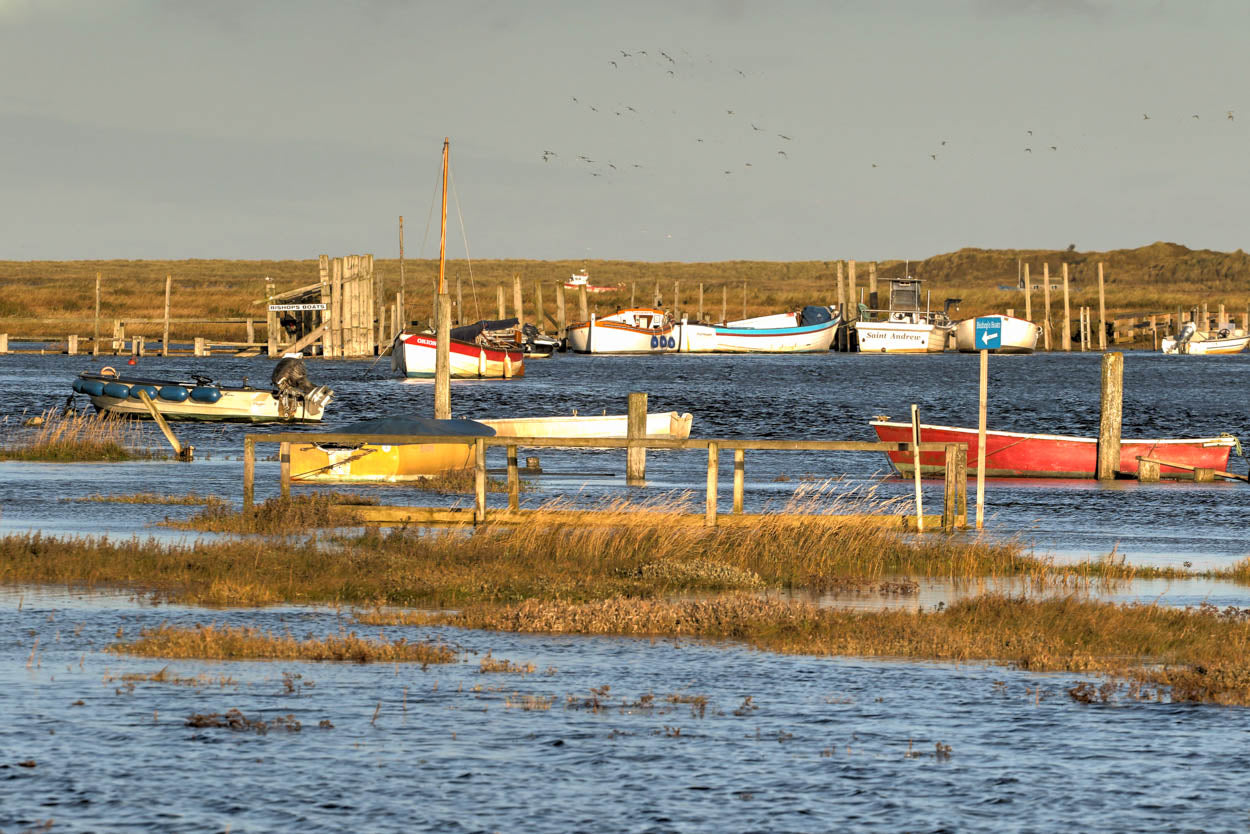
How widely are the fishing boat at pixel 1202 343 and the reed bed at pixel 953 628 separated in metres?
116

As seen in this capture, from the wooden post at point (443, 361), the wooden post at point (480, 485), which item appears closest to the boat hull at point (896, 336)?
the wooden post at point (443, 361)

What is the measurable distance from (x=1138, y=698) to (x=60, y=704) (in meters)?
8.28

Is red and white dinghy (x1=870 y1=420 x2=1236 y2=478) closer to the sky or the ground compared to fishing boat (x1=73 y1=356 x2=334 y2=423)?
closer to the ground

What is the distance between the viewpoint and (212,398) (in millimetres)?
44531

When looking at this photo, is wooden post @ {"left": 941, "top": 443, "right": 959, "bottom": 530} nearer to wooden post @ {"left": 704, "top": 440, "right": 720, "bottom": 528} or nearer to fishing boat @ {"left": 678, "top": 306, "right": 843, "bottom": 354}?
wooden post @ {"left": 704, "top": 440, "right": 720, "bottom": 528}

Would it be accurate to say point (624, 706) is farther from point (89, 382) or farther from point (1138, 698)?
point (89, 382)

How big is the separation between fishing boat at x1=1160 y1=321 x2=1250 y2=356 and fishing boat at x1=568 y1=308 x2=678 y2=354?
40306 millimetres

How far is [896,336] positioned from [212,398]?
80432 millimetres

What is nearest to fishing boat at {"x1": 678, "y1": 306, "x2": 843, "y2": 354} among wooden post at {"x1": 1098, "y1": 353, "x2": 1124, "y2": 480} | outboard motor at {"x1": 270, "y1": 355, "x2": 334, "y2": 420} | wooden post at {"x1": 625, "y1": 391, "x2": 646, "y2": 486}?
outboard motor at {"x1": 270, "y1": 355, "x2": 334, "y2": 420}

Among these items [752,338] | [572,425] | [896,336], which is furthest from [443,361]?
[896,336]

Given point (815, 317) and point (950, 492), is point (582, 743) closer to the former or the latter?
point (950, 492)

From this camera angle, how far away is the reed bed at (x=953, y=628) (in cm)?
1444

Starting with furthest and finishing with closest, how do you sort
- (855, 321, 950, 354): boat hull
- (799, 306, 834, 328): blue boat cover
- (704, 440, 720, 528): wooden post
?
(799, 306, 834, 328): blue boat cover
(855, 321, 950, 354): boat hull
(704, 440, 720, 528): wooden post

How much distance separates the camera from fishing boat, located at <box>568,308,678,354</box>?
11475 centimetres
